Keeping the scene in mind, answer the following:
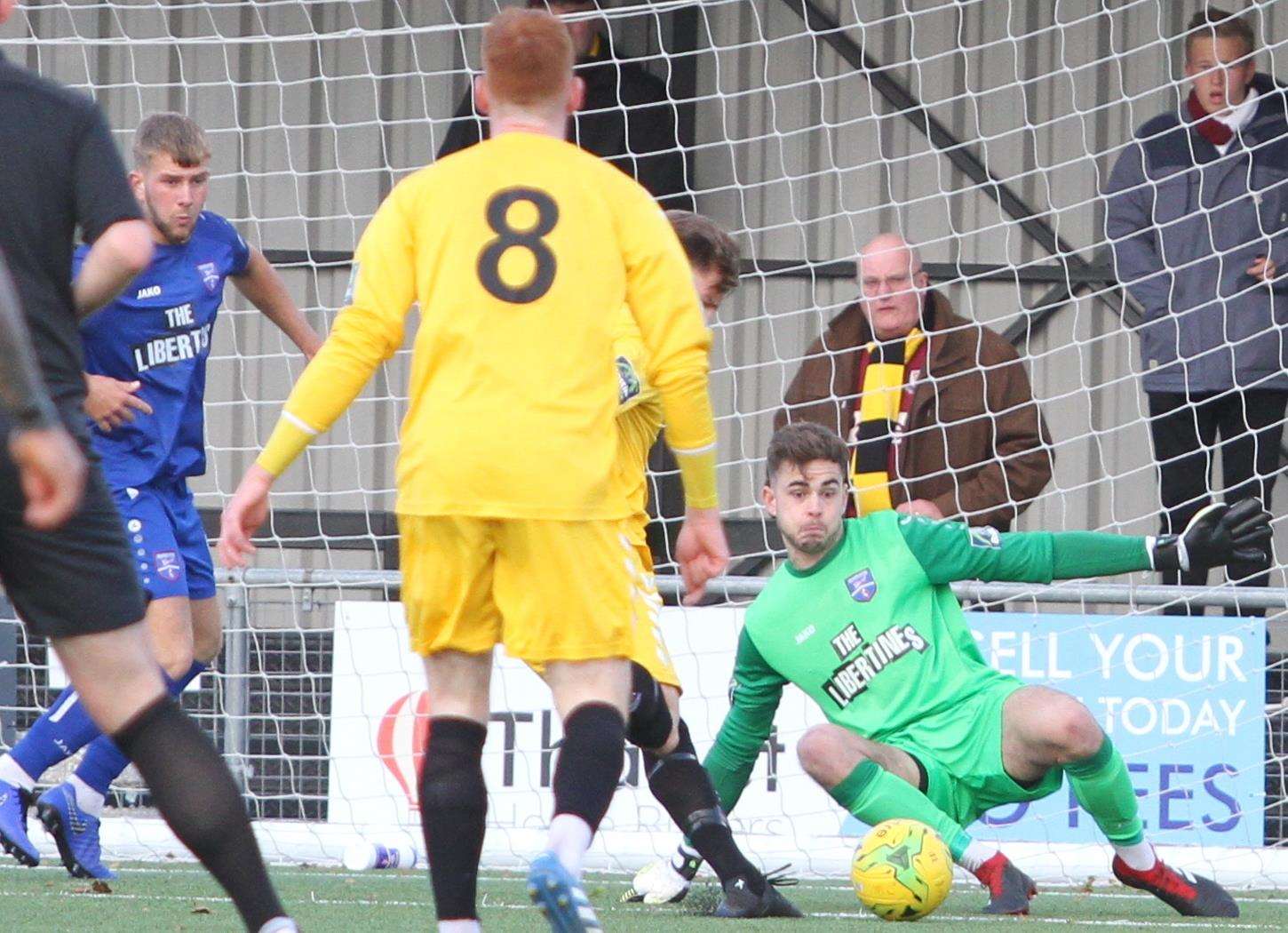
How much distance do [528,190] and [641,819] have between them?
3453 mm

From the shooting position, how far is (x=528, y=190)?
3357 millimetres

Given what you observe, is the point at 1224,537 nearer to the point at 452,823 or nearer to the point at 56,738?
the point at 452,823

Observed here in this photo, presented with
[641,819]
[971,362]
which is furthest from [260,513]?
[971,362]

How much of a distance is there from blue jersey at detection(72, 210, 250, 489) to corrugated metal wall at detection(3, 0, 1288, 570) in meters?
4.74

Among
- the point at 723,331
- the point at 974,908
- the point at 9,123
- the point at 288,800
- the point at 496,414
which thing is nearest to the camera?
the point at 9,123

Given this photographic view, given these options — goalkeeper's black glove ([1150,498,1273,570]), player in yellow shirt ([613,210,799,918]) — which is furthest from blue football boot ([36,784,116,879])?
goalkeeper's black glove ([1150,498,1273,570])

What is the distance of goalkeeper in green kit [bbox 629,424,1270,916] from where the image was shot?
478cm

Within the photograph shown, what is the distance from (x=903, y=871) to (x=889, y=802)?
29cm

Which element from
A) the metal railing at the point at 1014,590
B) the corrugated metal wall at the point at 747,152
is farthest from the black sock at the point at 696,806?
the corrugated metal wall at the point at 747,152

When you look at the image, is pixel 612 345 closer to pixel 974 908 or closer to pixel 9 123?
pixel 9 123

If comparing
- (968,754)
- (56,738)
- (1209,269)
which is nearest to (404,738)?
(56,738)

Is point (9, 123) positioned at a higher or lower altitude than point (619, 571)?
higher

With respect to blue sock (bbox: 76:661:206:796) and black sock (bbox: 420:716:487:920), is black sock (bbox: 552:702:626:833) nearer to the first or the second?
black sock (bbox: 420:716:487:920)

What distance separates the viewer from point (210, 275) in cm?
538
